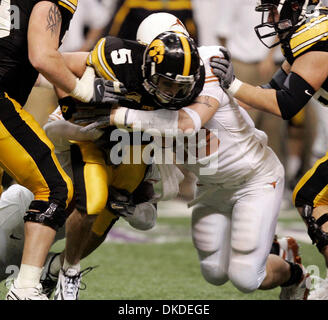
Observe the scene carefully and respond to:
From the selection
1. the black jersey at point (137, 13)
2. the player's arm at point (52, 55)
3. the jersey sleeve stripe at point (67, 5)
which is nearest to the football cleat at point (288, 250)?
the player's arm at point (52, 55)

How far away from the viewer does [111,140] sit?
3402 mm

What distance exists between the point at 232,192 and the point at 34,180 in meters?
0.92

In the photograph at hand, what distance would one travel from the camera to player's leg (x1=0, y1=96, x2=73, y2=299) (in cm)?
304

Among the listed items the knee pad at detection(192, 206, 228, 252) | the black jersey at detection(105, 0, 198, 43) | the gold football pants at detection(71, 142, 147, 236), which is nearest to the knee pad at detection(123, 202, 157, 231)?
the gold football pants at detection(71, 142, 147, 236)

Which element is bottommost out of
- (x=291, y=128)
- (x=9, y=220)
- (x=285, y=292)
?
(x=291, y=128)

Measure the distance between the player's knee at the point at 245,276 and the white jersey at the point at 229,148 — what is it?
36 centimetres

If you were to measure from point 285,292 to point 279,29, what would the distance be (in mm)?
1231

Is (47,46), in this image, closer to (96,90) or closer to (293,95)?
(96,90)

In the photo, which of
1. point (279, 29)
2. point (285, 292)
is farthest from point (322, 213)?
point (279, 29)

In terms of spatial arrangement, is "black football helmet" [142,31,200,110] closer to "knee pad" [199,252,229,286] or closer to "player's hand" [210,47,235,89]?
"player's hand" [210,47,235,89]

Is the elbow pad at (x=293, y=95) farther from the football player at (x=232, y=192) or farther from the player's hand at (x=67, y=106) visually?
the player's hand at (x=67, y=106)

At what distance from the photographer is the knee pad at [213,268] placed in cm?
363

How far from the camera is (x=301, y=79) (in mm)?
3387
